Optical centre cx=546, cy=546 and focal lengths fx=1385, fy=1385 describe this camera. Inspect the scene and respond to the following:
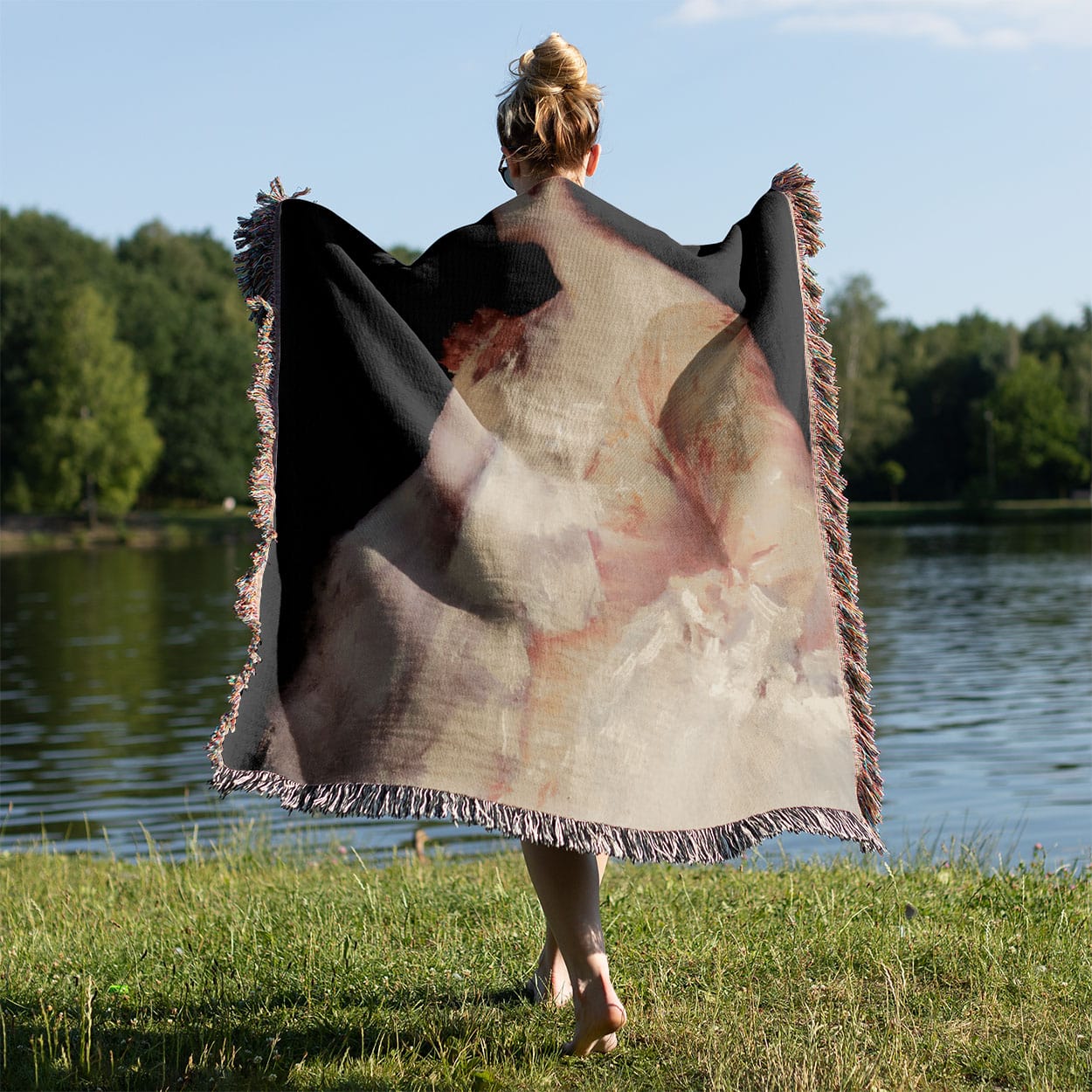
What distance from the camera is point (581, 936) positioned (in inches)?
115

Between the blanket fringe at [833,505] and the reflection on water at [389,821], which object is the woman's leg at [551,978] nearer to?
the blanket fringe at [833,505]

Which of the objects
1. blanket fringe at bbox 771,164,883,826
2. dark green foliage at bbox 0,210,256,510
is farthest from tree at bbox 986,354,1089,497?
blanket fringe at bbox 771,164,883,826

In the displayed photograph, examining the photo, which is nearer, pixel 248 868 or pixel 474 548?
pixel 474 548

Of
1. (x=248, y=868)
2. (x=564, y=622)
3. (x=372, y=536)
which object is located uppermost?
(x=372, y=536)

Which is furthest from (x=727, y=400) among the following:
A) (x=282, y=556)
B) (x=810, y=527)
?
(x=282, y=556)

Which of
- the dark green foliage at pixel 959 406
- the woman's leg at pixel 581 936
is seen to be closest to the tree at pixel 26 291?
the dark green foliage at pixel 959 406

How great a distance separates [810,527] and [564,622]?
65 cm

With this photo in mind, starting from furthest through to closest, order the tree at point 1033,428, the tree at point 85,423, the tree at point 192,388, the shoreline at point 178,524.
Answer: the tree at point 1033,428
the tree at point 192,388
the tree at point 85,423
the shoreline at point 178,524

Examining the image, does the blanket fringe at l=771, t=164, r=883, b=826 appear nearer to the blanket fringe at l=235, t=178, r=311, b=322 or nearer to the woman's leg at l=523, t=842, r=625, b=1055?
the woman's leg at l=523, t=842, r=625, b=1055

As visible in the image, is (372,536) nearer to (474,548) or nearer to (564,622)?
(474,548)

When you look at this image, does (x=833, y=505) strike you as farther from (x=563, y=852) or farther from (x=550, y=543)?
(x=563, y=852)

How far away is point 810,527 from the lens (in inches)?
125

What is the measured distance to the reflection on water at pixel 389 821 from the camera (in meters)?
9.48

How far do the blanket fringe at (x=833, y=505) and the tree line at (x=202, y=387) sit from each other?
47447 mm
